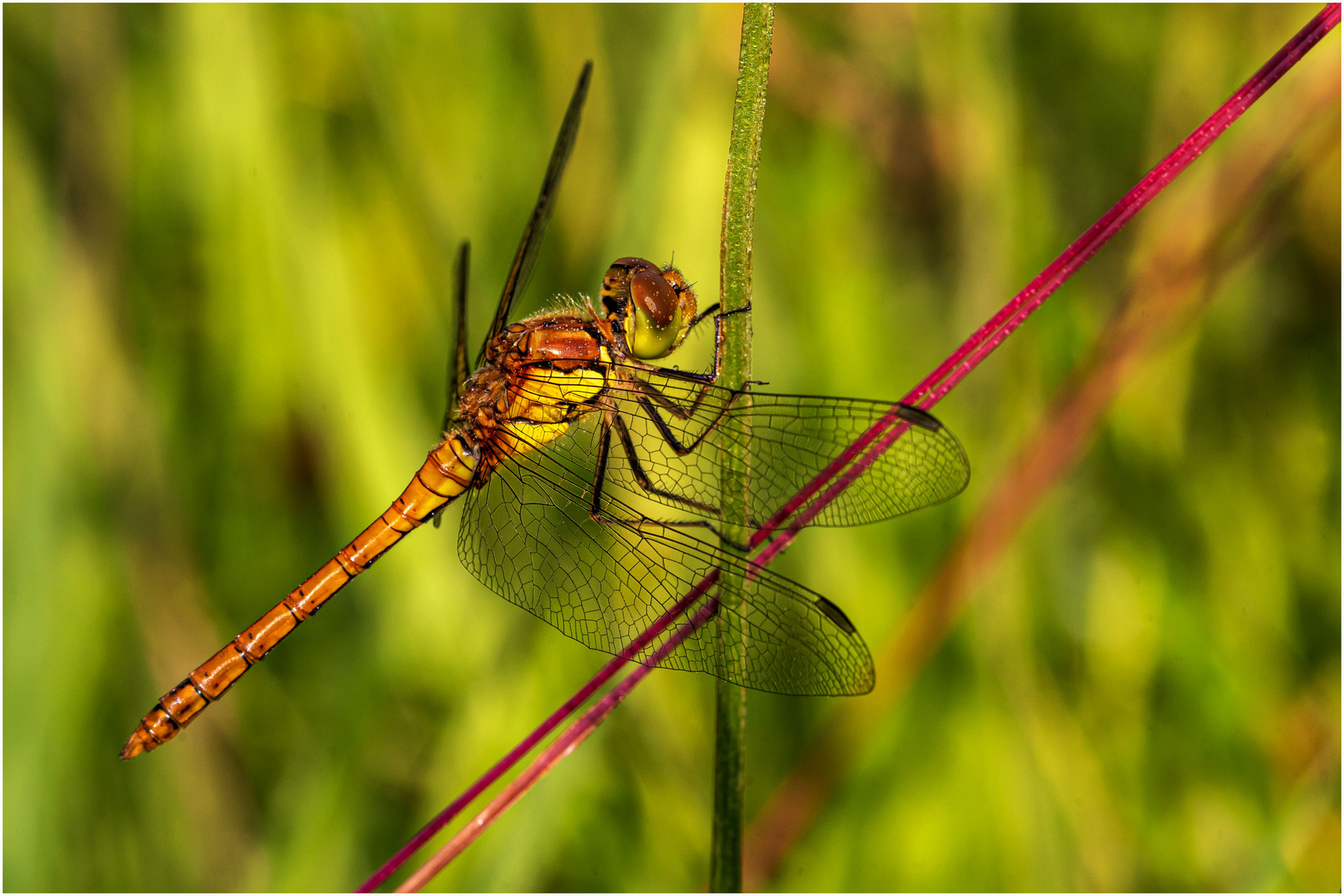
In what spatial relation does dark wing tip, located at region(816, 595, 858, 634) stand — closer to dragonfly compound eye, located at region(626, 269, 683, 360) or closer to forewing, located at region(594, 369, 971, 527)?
forewing, located at region(594, 369, 971, 527)

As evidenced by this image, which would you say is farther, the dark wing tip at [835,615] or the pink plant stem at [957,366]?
the dark wing tip at [835,615]

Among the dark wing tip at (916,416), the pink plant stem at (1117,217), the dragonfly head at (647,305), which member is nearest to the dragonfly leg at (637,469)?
the dragonfly head at (647,305)

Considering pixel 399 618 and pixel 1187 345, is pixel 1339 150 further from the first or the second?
pixel 399 618

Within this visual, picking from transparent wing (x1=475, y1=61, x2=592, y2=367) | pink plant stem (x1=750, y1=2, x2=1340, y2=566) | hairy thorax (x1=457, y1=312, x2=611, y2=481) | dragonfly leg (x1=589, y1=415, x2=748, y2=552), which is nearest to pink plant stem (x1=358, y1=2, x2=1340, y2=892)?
pink plant stem (x1=750, y1=2, x2=1340, y2=566)

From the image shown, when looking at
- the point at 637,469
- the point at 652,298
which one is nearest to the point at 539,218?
the point at 652,298

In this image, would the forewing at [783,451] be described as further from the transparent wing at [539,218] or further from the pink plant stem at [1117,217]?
the transparent wing at [539,218]

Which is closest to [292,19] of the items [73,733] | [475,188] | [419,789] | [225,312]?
[475,188]

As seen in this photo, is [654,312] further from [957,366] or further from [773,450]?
[957,366]
